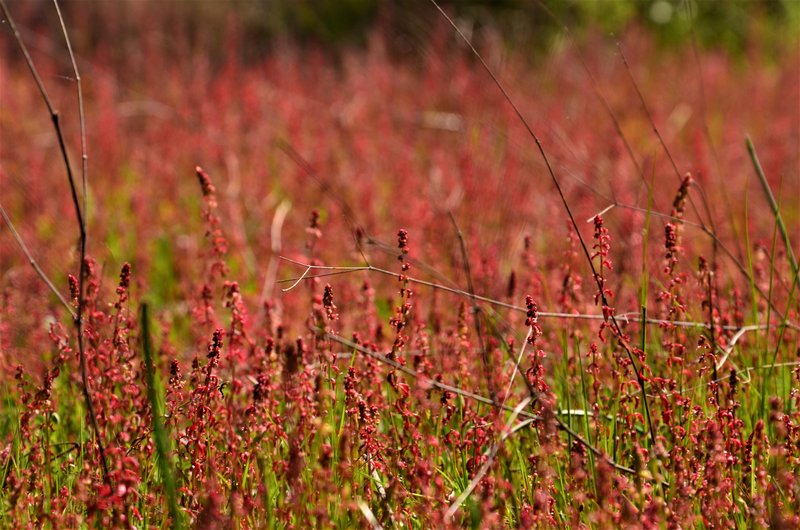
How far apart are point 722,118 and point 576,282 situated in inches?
209

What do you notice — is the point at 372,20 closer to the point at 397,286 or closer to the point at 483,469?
the point at 397,286

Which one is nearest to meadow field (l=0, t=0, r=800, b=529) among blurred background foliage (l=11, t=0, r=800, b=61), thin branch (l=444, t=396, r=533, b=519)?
thin branch (l=444, t=396, r=533, b=519)

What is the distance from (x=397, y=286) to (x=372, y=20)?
6.75 metres

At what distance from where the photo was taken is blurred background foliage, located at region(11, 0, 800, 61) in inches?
357

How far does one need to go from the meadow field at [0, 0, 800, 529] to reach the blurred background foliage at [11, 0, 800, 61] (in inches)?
5.5

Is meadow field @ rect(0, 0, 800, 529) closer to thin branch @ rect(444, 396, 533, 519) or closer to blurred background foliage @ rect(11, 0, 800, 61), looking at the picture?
thin branch @ rect(444, 396, 533, 519)

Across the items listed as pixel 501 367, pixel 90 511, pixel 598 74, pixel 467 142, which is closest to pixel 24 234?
pixel 467 142

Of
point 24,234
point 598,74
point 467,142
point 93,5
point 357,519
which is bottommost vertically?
point 357,519

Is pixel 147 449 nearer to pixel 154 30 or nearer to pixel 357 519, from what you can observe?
pixel 357 519

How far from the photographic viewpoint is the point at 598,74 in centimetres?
758

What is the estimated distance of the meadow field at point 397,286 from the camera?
199cm

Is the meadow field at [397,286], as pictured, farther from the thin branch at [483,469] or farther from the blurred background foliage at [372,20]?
the blurred background foliage at [372,20]

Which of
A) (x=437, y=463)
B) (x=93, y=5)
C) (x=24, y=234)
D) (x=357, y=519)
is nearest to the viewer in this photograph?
(x=357, y=519)

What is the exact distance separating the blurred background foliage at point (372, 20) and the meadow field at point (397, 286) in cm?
14
